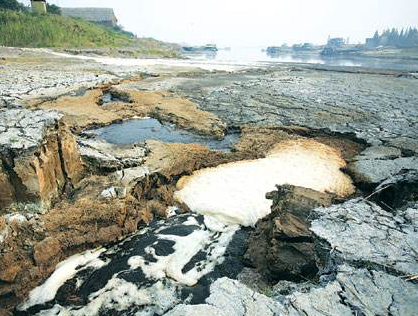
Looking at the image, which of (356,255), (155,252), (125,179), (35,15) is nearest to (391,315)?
(356,255)

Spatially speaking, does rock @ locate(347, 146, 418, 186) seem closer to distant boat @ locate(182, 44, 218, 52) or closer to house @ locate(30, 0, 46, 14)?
house @ locate(30, 0, 46, 14)

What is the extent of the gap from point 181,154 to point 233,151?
1.50 m

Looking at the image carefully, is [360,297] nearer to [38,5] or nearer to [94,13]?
[38,5]

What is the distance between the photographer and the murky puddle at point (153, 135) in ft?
→ 28.1

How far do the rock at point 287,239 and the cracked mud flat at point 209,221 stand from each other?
18mm

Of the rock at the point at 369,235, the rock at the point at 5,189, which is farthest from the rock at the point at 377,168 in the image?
the rock at the point at 5,189

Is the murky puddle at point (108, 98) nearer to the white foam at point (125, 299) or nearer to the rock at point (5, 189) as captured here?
→ the rock at point (5, 189)

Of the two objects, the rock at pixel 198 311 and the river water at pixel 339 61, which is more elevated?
the river water at pixel 339 61

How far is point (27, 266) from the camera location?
13.8ft

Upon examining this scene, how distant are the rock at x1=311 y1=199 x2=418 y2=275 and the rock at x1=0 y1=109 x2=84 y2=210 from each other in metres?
4.10

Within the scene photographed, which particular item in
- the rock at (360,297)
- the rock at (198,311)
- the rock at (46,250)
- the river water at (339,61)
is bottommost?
the rock at (46,250)

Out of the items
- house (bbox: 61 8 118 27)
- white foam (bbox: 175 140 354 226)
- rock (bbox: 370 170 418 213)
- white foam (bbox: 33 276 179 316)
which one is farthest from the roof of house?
white foam (bbox: 33 276 179 316)

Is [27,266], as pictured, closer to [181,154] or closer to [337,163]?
[181,154]

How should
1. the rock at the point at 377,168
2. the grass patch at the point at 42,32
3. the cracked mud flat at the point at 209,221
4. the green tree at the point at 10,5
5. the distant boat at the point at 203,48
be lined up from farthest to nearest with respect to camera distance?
Result: the distant boat at the point at 203,48 < the green tree at the point at 10,5 < the grass patch at the point at 42,32 < the rock at the point at 377,168 < the cracked mud flat at the point at 209,221
